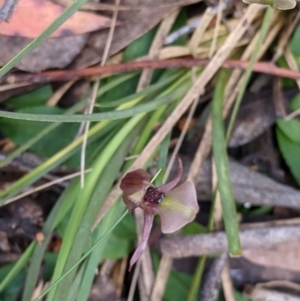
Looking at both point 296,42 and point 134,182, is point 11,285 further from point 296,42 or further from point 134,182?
Result: point 296,42

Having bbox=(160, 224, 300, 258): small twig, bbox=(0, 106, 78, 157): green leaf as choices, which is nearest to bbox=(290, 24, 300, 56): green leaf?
bbox=(160, 224, 300, 258): small twig

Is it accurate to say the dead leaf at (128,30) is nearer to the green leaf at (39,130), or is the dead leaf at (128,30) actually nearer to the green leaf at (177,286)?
the green leaf at (39,130)

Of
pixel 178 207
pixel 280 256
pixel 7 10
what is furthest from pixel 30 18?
pixel 280 256

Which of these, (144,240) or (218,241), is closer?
(144,240)

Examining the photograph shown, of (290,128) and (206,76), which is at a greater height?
(206,76)

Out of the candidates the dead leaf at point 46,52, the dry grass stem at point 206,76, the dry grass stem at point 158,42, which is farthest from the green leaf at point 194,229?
the dead leaf at point 46,52

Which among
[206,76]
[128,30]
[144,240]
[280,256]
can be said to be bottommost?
[280,256]

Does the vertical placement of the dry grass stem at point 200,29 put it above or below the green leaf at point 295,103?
above

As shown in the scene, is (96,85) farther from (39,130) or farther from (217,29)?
Result: (217,29)
